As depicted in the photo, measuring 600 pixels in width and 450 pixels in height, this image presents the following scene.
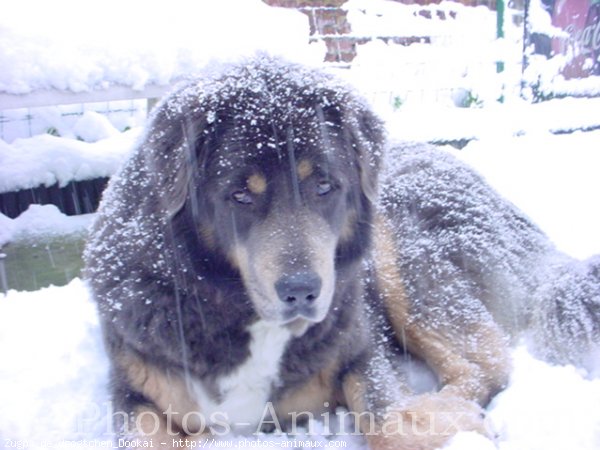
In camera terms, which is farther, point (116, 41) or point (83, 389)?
point (116, 41)

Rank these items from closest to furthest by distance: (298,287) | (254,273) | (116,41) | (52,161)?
(298,287), (254,273), (116,41), (52,161)

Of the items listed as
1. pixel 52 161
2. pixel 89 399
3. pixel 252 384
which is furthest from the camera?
pixel 52 161

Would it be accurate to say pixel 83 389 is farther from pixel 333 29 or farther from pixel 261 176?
pixel 333 29

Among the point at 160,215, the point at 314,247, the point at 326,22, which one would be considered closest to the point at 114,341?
the point at 160,215

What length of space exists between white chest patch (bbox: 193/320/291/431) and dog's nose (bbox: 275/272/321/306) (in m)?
0.37

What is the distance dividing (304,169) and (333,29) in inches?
346

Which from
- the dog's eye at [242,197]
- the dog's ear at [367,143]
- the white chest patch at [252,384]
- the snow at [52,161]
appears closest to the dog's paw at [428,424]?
the white chest patch at [252,384]

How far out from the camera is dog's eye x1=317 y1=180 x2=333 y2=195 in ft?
8.34

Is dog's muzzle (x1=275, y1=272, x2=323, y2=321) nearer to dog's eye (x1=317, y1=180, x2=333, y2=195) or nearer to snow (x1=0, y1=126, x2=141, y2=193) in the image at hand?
dog's eye (x1=317, y1=180, x2=333, y2=195)

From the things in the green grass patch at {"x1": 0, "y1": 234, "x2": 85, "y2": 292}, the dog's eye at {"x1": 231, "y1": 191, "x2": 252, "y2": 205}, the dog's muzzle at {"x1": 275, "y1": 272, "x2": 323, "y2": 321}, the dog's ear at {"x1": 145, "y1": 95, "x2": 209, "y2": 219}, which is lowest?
the green grass patch at {"x1": 0, "y1": 234, "x2": 85, "y2": 292}

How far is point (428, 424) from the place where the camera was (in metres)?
2.54

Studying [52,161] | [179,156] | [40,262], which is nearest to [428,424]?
[179,156]

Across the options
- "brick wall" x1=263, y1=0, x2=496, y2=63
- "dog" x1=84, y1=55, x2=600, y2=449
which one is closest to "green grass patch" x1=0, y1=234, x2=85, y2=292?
"dog" x1=84, y1=55, x2=600, y2=449

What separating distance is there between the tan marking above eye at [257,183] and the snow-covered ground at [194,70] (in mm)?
942
